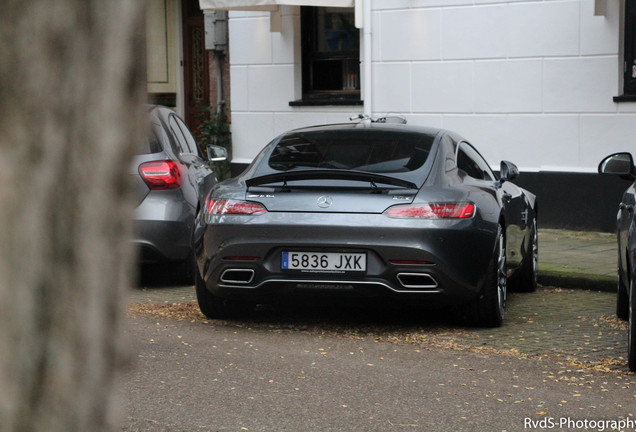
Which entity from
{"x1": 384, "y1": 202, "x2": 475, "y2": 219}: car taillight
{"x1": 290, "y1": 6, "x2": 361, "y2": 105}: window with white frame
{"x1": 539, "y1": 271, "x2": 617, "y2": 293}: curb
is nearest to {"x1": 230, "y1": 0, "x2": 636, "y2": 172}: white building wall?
{"x1": 290, "y1": 6, "x2": 361, "y2": 105}: window with white frame

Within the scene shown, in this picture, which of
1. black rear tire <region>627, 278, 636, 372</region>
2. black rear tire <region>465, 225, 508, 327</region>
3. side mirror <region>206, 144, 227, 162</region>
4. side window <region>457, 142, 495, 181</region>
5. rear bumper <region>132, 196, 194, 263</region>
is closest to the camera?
black rear tire <region>627, 278, 636, 372</region>

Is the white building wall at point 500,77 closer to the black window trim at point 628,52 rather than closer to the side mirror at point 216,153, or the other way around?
the black window trim at point 628,52

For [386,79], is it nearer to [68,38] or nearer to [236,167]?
[236,167]

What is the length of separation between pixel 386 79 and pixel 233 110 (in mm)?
2789

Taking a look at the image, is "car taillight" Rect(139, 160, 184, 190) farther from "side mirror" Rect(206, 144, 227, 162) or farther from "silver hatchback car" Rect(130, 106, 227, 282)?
"side mirror" Rect(206, 144, 227, 162)

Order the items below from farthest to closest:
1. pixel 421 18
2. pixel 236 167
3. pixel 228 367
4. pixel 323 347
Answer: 1. pixel 236 167
2. pixel 421 18
3. pixel 323 347
4. pixel 228 367

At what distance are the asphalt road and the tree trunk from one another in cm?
334

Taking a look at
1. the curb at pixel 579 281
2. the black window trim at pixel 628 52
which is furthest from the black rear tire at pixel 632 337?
the black window trim at pixel 628 52

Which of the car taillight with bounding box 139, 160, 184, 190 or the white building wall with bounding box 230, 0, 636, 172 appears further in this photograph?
the white building wall with bounding box 230, 0, 636, 172

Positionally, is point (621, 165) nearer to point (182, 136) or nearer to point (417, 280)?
point (417, 280)

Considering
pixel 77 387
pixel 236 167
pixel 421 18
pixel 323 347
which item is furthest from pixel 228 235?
pixel 236 167

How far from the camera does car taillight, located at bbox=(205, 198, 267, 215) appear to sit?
6.78 metres

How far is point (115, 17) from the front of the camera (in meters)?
1.14

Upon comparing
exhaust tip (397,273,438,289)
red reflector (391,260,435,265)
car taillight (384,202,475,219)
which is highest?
car taillight (384,202,475,219)
